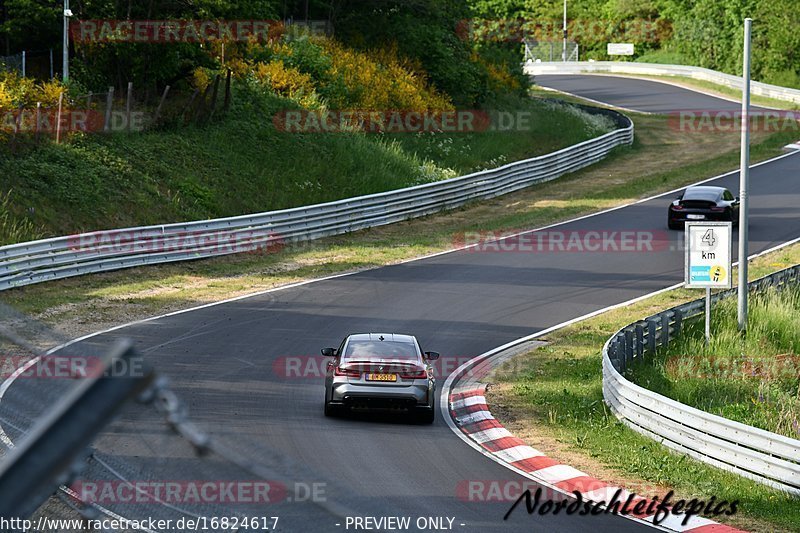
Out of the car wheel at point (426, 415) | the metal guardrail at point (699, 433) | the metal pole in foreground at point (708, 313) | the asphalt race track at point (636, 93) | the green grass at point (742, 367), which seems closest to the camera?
the metal guardrail at point (699, 433)

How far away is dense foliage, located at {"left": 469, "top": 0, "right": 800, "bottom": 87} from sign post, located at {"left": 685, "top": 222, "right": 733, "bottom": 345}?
A: 58.9 m

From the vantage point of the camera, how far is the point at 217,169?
111 ft

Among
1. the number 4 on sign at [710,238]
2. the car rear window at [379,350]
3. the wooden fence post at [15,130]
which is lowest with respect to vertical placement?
the car rear window at [379,350]

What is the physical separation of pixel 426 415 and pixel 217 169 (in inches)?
766

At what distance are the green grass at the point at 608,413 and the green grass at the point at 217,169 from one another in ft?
41.9

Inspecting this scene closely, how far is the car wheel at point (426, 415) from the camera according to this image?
1615 centimetres

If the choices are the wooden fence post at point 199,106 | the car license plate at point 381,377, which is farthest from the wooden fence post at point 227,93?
the car license plate at point 381,377

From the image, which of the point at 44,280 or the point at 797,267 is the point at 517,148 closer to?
the point at 797,267

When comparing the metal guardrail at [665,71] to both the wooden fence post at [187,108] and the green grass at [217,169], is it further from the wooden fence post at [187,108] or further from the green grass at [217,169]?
the wooden fence post at [187,108]

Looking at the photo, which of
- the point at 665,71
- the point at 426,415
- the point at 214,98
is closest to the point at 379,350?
the point at 426,415

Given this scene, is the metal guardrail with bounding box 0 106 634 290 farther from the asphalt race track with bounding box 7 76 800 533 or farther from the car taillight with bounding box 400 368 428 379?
the car taillight with bounding box 400 368 428 379

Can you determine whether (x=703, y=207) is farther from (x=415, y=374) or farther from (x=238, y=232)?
(x=415, y=374)

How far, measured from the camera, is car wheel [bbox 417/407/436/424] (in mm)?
16145

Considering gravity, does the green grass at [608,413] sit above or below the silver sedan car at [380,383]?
below
